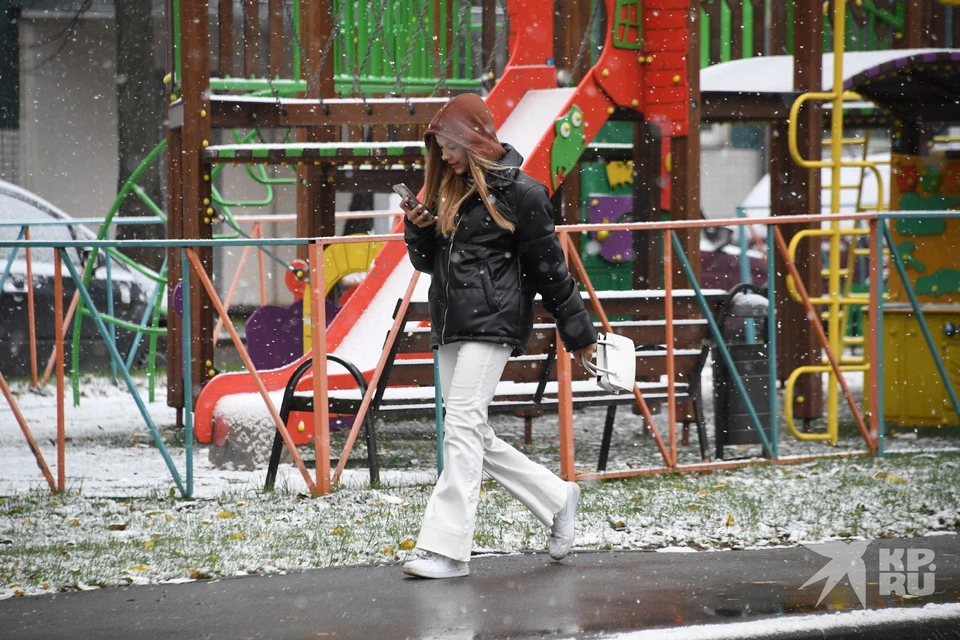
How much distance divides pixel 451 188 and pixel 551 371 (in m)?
2.94

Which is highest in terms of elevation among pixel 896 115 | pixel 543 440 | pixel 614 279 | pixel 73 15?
pixel 73 15

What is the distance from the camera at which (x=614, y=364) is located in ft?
18.4

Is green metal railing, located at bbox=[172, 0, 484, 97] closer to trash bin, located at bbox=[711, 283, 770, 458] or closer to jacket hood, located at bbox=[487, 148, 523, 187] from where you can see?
trash bin, located at bbox=[711, 283, 770, 458]

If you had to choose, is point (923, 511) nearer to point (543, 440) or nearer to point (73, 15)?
point (543, 440)

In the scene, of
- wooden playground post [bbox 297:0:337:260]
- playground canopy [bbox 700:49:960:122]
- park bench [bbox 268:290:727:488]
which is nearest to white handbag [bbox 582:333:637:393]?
→ park bench [bbox 268:290:727:488]

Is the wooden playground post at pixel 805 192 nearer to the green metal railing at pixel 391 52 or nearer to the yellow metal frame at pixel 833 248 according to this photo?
the yellow metal frame at pixel 833 248

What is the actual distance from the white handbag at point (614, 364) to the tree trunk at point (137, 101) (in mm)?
13167

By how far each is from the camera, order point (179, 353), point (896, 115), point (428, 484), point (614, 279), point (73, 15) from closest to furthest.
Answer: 1. point (428, 484)
2. point (179, 353)
3. point (896, 115)
4. point (614, 279)
5. point (73, 15)

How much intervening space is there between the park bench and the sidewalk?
6.81 feet

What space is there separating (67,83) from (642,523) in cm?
2039

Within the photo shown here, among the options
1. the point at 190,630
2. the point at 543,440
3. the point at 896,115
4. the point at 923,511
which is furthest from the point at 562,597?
the point at 896,115

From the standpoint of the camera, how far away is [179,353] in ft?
33.7

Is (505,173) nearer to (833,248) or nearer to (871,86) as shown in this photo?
(833,248)

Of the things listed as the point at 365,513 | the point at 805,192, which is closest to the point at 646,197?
the point at 805,192
